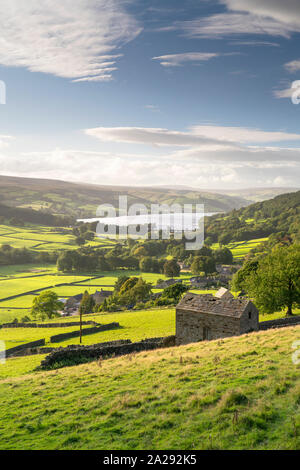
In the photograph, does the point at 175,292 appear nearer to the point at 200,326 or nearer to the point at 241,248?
the point at 200,326

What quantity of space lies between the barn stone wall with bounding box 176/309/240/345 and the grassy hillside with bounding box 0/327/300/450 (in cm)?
980

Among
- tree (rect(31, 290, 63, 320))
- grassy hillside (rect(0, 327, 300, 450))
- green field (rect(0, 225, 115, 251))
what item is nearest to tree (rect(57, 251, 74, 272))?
green field (rect(0, 225, 115, 251))

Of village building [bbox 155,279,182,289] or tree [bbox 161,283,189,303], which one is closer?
tree [bbox 161,283,189,303]

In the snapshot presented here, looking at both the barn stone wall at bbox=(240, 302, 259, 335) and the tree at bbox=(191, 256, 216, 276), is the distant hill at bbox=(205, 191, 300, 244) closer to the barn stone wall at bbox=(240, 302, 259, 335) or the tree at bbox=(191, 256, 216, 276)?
the tree at bbox=(191, 256, 216, 276)

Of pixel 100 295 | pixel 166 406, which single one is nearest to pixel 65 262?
pixel 100 295

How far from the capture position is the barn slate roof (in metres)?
26.3

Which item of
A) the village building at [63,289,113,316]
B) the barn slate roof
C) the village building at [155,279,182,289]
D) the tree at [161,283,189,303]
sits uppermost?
the barn slate roof

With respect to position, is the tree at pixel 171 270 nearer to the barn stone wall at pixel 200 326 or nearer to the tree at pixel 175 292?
the tree at pixel 175 292

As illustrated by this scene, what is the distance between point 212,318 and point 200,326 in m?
1.38

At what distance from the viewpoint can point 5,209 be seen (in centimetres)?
16775

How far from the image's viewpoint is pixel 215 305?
2723 centimetres

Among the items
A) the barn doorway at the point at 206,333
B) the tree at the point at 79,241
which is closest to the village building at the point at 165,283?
the barn doorway at the point at 206,333

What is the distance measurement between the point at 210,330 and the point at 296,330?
756cm
